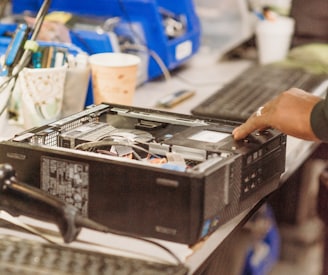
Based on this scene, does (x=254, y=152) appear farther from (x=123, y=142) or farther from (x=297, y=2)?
(x=297, y=2)

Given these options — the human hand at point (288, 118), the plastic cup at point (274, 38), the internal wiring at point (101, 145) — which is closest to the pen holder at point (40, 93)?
the internal wiring at point (101, 145)

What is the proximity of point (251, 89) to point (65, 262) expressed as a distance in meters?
1.08

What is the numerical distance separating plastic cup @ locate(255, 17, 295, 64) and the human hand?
107cm

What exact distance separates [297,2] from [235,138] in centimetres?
134

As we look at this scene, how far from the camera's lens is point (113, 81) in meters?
1.75

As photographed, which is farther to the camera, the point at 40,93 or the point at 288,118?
the point at 40,93

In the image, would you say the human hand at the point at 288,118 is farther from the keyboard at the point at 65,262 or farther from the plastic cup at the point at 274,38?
the plastic cup at the point at 274,38

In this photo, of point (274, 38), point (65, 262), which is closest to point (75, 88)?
point (65, 262)

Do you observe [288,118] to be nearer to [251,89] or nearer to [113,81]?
[113,81]

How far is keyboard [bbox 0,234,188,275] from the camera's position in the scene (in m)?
1.10

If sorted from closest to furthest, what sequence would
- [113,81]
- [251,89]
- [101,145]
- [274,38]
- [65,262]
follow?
[65,262] → [101,145] → [113,81] → [251,89] → [274,38]

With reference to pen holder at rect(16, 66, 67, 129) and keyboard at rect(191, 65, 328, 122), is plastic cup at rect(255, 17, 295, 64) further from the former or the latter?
pen holder at rect(16, 66, 67, 129)

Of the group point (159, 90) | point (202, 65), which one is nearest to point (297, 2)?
point (202, 65)

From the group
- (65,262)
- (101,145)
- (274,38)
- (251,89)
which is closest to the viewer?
(65,262)
